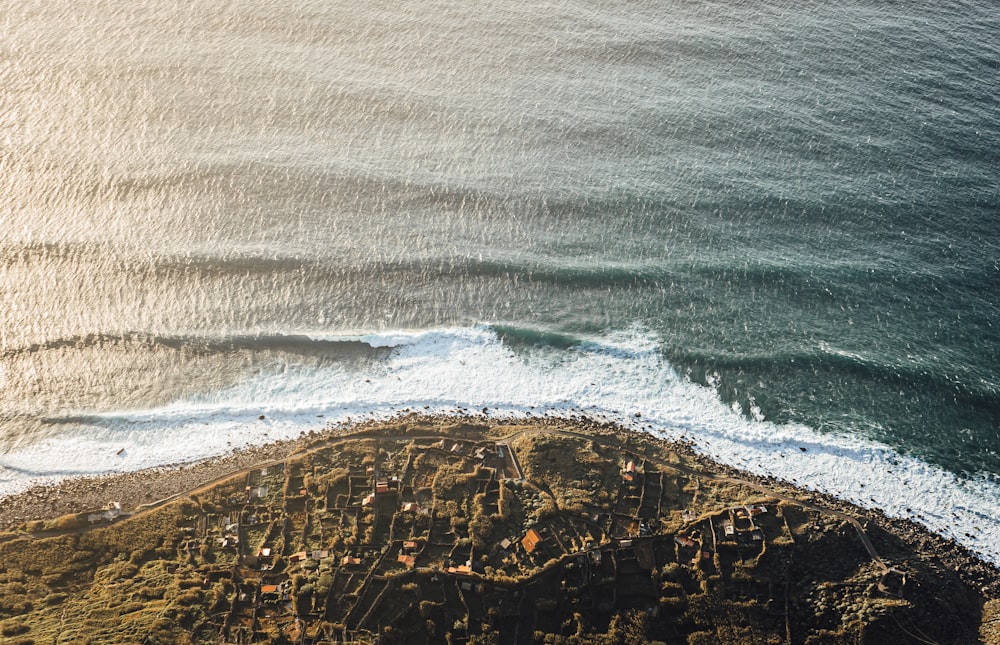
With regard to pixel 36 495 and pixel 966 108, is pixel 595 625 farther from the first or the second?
pixel 966 108

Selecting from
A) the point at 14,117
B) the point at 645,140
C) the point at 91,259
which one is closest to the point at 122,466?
the point at 91,259

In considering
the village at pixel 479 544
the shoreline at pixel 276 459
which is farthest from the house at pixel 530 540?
the shoreline at pixel 276 459

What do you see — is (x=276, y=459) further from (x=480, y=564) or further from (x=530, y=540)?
(x=530, y=540)

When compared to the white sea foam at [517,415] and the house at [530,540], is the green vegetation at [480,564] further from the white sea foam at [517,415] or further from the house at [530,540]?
the white sea foam at [517,415]

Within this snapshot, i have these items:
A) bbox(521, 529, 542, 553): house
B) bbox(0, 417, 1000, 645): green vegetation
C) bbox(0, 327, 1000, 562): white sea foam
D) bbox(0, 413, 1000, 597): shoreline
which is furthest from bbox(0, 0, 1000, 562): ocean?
bbox(521, 529, 542, 553): house

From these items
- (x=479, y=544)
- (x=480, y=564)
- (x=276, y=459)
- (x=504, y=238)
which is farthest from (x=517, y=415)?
(x=504, y=238)

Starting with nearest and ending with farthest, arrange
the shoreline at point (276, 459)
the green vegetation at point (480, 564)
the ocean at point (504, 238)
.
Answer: the green vegetation at point (480, 564) → the shoreline at point (276, 459) → the ocean at point (504, 238)
